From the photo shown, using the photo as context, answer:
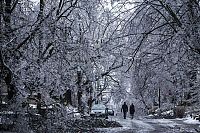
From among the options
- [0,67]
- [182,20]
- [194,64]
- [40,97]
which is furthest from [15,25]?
[194,64]

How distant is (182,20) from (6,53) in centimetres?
577

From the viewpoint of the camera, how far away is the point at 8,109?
936 centimetres

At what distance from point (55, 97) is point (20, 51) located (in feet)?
8.41

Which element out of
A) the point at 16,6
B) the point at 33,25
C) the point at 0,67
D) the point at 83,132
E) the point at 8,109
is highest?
the point at 16,6

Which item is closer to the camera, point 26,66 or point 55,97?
point 26,66

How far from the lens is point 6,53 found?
9117 mm

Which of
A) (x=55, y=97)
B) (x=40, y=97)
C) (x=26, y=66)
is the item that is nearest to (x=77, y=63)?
(x=55, y=97)

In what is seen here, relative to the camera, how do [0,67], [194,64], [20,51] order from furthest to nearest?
[194,64] < [20,51] < [0,67]

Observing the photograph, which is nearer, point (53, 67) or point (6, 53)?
point (6, 53)

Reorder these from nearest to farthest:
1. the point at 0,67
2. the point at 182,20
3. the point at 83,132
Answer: the point at 0,67 < the point at 182,20 < the point at 83,132

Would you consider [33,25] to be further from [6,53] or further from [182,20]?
[182,20]

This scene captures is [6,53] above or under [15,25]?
under

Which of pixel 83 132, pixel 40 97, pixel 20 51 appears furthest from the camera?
pixel 83 132

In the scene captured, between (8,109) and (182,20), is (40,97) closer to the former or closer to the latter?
(8,109)
